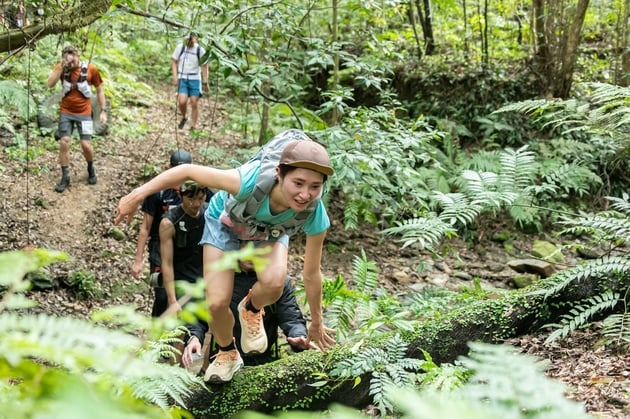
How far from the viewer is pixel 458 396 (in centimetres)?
201

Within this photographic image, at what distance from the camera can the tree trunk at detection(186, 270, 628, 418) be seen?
13.1ft

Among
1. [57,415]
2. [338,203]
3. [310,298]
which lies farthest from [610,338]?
[338,203]

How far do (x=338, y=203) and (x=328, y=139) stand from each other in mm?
3109

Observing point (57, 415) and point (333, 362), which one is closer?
point (57, 415)

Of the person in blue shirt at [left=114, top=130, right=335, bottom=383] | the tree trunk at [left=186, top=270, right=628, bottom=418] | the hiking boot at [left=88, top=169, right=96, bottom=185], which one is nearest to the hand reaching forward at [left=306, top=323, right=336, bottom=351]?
the person in blue shirt at [left=114, top=130, right=335, bottom=383]

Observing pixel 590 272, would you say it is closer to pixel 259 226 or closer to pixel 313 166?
pixel 313 166

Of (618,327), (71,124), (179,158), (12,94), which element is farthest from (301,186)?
(12,94)

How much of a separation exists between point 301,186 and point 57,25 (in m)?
3.35

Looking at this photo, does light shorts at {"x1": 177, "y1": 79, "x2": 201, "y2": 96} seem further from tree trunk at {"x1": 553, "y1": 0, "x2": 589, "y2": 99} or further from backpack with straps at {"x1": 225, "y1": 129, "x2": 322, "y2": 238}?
backpack with straps at {"x1": 225, "y1": 129, "x2": 322, "y2": 238}

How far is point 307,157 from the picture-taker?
11.5 feet

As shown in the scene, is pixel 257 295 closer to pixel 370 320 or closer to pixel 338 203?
pixel 370 320

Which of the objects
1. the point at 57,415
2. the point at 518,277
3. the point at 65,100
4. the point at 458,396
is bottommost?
the point at 518,277

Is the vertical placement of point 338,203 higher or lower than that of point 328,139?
lower

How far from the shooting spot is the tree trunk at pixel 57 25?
17.1 feet
